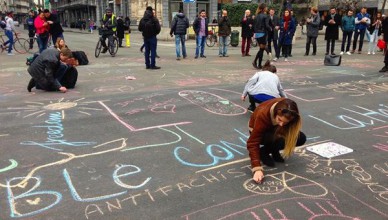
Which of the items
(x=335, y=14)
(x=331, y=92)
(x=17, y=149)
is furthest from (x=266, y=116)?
(x=335, y=14)

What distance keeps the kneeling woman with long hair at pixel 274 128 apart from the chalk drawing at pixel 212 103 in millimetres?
2173

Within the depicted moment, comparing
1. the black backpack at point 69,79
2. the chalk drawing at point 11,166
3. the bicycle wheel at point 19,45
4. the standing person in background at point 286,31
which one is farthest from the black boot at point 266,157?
the bicycle wheel at point 19,45

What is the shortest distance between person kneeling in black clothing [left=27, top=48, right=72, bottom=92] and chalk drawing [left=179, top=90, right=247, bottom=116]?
2165 millimetres

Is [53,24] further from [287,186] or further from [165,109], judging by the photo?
[287,186]

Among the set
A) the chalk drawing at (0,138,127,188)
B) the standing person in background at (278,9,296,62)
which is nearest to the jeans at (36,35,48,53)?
the standing person in background at (278,9,296,62)

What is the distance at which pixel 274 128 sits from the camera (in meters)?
3.31

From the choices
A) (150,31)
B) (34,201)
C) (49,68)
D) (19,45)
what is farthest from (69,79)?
(19,45)

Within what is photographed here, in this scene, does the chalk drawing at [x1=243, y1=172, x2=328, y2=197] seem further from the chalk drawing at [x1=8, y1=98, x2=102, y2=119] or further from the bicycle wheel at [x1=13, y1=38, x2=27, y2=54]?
the bicycle wheel at [x1=13, y1=38, x2=27, y2=54]

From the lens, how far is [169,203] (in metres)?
2.95

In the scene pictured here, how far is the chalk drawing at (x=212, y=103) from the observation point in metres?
5.69

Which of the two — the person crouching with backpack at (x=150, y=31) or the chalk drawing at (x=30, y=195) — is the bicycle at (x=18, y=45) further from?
the chalk drawing at (x=30, y=195)

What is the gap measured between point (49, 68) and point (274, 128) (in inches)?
183

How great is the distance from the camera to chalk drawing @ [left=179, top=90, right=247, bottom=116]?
5.69 metres

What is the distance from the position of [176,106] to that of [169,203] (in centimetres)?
308
